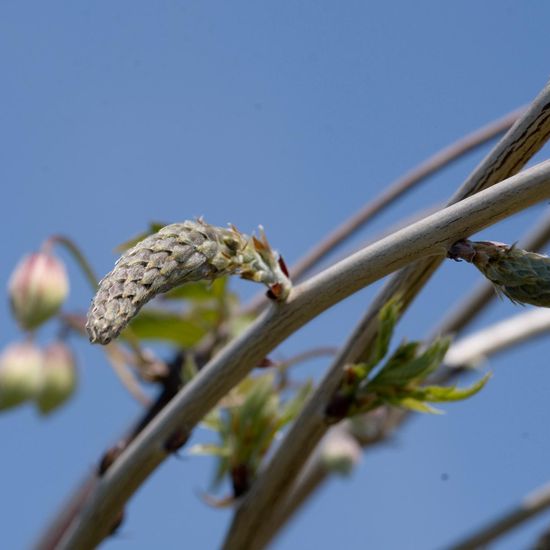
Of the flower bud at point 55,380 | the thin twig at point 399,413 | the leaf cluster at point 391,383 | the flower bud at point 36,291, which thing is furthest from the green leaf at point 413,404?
the flower bud at point 55,380

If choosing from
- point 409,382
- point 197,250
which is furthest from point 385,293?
point 197,250

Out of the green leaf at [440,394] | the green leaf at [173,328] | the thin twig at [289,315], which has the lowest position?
the green leaf at [440,394]

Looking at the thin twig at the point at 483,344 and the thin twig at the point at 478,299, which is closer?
the thin twig at the point at 478,299

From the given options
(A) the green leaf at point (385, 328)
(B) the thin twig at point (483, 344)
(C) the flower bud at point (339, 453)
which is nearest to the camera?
(A) the green leaf at point (385, 328)

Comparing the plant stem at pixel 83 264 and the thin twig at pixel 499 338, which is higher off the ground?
the plant stem at pixel 83 264

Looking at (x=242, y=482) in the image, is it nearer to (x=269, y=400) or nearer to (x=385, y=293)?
(x=269, y=400)

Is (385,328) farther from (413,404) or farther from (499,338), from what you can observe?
(499,338)

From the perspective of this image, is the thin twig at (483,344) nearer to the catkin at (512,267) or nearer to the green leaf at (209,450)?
the green leaf at (209,450)

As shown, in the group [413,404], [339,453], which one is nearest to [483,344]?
[339,453]
